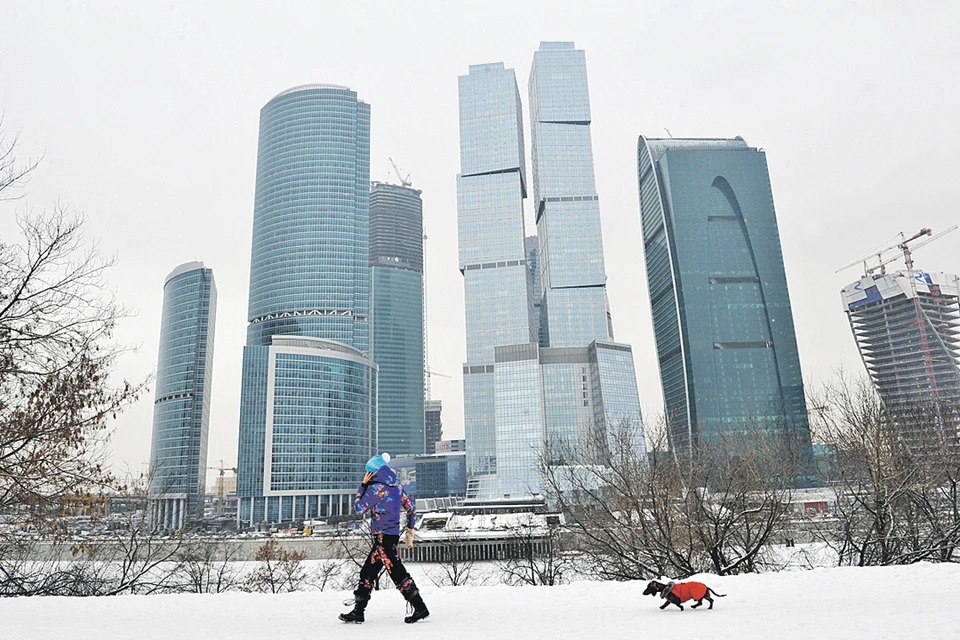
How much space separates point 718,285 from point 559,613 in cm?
17472

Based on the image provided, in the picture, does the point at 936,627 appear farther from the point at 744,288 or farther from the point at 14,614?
the point at 744,288

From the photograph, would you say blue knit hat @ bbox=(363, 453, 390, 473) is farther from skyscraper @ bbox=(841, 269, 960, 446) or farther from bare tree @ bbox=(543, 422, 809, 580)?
skyscraper @ bbox=(841, 269, 960, 446)

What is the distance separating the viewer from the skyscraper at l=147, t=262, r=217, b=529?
158125 millimetres

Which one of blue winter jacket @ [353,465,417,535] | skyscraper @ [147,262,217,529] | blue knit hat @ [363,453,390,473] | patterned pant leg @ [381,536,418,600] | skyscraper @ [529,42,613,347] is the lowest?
patterned pant leg @ [381,536,418,600]

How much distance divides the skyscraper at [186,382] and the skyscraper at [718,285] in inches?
4915

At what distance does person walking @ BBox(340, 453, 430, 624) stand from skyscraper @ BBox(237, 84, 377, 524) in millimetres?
139807

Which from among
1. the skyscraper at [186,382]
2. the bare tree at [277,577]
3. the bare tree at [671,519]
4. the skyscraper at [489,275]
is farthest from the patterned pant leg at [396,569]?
the skyscraper at [489,275]

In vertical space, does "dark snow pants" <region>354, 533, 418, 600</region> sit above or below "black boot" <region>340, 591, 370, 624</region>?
above

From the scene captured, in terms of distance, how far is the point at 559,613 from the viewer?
9.30 m

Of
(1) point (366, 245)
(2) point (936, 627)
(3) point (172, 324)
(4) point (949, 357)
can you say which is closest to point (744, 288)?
(4) point (949, 357)

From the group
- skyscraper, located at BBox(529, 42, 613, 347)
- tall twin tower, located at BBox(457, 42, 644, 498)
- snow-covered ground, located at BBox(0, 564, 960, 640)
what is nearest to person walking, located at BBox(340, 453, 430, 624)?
snow-covered ground, located at BBox(0, 564, 960, 640)

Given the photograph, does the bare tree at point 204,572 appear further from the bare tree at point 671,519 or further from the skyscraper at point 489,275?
the skyscraper at point 489,275

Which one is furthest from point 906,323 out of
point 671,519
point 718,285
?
point 671,519

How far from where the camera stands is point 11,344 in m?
10.3
